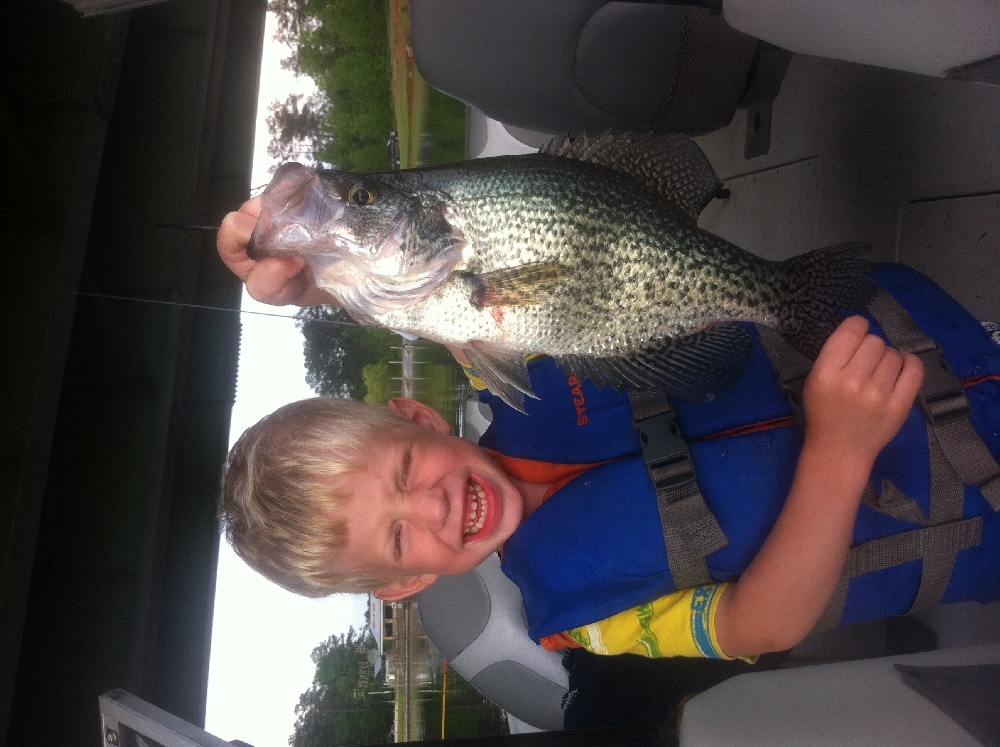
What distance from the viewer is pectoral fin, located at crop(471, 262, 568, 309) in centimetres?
132

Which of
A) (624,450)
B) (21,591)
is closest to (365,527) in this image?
(624,450)

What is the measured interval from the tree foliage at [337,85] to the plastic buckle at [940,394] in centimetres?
353

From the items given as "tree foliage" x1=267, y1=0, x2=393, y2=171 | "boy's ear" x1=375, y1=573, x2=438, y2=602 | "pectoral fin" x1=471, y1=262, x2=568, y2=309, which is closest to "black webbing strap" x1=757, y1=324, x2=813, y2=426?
"pectoral fin" x1=471, y1=262, x2=568, y2=309

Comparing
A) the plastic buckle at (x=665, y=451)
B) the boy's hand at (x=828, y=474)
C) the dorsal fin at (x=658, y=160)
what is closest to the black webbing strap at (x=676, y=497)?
the plastic buckle at (x=665, y=451)

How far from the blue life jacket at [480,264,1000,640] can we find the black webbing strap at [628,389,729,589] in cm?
4

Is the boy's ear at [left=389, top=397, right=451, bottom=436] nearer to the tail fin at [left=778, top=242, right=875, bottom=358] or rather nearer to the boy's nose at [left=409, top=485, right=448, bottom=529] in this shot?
the boy's nose at [left=409, top=485, right=448, bottom=529]

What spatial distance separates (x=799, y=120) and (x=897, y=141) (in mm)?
469

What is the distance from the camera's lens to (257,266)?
4.93ft

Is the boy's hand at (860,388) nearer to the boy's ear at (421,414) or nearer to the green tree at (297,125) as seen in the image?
the boy's ear at (421,414)

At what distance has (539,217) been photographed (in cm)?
136

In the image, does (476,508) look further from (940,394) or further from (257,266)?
(940,394)

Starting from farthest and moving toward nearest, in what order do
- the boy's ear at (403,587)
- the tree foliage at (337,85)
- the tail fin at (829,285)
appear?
the tree foliage at (337,85)
the boy's ear at (403,587)
the tail fin at (829,285)

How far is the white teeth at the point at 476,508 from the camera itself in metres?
1.78

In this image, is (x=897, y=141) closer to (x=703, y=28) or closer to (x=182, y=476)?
(x=703, y=28)
